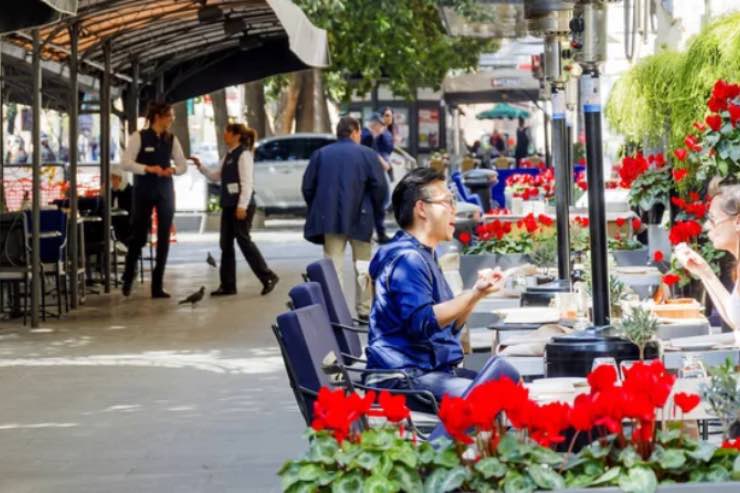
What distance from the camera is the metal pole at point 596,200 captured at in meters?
6.48

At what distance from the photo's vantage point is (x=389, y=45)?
117 ft

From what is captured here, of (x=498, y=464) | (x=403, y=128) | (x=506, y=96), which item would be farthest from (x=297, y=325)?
(x=403, y=128)

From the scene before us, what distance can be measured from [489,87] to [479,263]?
87.1 ft

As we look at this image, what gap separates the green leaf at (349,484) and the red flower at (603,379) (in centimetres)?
65

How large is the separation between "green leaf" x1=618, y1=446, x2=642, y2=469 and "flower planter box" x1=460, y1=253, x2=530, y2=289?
8537mm

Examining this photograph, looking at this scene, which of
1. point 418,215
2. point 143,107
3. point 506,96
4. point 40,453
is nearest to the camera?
point 418,215

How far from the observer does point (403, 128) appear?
49.5 m

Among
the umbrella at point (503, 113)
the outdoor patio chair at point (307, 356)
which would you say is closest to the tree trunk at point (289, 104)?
the umbrella at point (503, 113)

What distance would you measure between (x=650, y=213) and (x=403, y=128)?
36889 mm

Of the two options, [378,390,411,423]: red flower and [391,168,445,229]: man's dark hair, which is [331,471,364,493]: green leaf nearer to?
[378,390,411,423]: red flower

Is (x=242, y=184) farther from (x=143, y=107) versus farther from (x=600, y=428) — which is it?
(x=600, y=428)

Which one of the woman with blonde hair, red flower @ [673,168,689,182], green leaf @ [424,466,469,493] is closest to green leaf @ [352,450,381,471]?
green leaf @ [424,466,469,493]

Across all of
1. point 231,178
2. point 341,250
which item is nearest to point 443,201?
point 341,250

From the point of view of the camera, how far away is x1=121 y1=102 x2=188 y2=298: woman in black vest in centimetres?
1758
